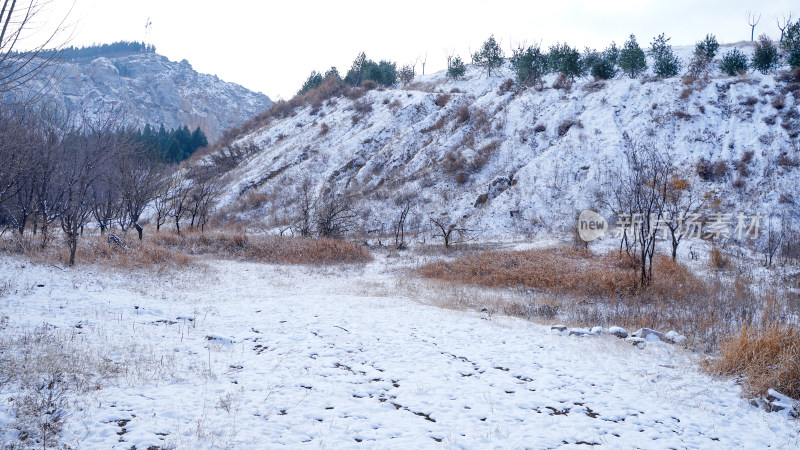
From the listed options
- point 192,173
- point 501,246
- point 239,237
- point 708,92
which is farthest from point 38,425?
point 192,173

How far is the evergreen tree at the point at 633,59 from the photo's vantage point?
40.8 meters

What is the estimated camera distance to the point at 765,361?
712 cm

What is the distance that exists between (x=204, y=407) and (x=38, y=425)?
1.64 meters

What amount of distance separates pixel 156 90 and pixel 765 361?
502ft

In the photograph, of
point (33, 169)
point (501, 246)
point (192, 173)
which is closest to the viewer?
point (33, 169)

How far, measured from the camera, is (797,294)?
14.2m

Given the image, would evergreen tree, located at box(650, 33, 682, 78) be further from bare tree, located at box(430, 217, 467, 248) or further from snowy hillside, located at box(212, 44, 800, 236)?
bare tree, located at box(430, 217, 467, 248)

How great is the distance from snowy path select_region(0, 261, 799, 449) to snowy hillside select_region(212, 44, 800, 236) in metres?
20.4

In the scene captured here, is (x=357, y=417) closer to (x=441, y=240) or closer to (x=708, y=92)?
(x=441, y=240)

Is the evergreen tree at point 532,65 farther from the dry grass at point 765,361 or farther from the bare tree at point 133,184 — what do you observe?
the dry grass at point 765,361

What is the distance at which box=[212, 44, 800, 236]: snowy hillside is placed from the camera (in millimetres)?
29047

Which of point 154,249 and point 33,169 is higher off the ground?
point 33,169

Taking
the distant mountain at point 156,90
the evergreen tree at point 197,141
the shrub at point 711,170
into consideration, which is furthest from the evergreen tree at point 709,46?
the distant mountain at point 156,90

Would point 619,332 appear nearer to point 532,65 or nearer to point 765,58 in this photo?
point 765,58
